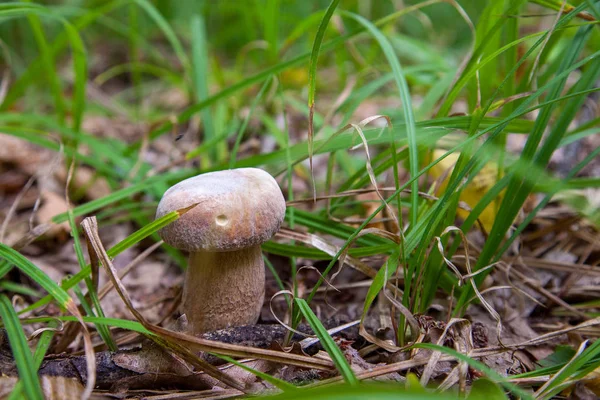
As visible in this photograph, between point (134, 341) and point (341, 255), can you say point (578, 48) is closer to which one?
point (341, 255)

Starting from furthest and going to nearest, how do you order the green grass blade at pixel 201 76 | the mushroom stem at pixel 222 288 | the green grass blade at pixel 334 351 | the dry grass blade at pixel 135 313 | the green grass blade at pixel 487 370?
1. the green grass blade at pixel 201 76
2. the mushroom stem at pixel 222 288
3. the dry grass blade at pixel 135 313
4. the green grass blade at pixel 334 351
5. the green grass blade at pixel 487 370

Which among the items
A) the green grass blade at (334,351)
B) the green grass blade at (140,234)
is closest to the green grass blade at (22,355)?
the green grass blade at (140,234)

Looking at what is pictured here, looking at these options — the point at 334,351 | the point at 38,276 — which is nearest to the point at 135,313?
the point at 38,276

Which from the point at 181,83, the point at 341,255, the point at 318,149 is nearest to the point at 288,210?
the point at 318,149

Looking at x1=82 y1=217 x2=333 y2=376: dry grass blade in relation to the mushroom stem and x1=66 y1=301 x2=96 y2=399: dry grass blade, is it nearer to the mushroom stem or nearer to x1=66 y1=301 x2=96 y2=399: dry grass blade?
x1=66 y1=301 x2=96 y2=399: dry grass blade

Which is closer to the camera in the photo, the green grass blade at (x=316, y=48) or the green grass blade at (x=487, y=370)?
the green grass blade at (x=487, y=370)

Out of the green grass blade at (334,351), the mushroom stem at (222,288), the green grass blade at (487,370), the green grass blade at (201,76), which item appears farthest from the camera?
the green grass blade at (201,76)

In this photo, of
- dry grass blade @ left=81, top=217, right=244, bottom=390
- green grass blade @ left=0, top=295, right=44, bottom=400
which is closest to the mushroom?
dry grass blade @ left=81, top=217, right=244, bottom=390

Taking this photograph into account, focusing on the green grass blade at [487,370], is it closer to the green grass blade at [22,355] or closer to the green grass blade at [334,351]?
the green grass blade at [334,351]
